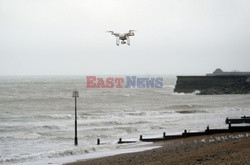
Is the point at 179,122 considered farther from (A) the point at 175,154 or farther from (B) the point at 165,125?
(A) the point at 175,154

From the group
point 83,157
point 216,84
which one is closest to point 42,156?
point 83,157

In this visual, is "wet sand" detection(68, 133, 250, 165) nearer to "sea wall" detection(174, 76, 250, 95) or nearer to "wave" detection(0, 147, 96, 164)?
"wave" detection(0, 147, 96, 164)

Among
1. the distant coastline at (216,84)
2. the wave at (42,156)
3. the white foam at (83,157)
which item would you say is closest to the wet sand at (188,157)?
the white foam at (83,157)

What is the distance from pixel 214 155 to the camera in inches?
679

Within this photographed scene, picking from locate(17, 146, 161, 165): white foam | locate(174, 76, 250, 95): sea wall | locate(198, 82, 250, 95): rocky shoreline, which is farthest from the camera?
locate(174, 76, 250, 95): sea wall

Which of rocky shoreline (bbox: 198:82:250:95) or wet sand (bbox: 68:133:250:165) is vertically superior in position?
rocky shoreline (bbox: 198:82:250:95)

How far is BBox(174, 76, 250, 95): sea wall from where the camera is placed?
327 ft

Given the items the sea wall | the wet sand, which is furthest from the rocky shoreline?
the wet sand

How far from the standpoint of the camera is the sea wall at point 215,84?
99.6m

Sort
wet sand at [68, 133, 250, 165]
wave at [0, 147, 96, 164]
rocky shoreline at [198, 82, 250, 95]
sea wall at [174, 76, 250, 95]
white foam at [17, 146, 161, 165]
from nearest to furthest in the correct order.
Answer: wet sand at [68, 133, 250, 165] < white foam at [17, 146, 161, 165] < wave at [0, 147, 96, 164] < rocky shoreline at [198, 82, 250, 95] < sea wall at [174, 76, 250, 95]

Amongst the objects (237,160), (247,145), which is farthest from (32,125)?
(237,160)

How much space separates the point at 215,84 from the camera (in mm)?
108125

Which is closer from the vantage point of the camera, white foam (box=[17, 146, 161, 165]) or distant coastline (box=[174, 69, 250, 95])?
white foam (box=[17, 146, 161, 165])

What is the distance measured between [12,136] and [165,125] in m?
14.7
